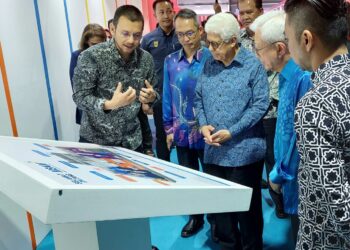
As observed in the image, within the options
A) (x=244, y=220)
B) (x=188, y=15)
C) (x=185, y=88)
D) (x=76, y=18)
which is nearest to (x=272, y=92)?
(x=185, y=88)

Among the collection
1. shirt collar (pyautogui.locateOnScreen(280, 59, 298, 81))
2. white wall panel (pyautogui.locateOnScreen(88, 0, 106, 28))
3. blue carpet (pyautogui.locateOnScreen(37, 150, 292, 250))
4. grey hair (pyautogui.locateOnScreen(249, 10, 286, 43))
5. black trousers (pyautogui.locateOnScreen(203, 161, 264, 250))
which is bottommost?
blue carpet (pyautogui.locateOnScreen(37, 150, 292, 250))

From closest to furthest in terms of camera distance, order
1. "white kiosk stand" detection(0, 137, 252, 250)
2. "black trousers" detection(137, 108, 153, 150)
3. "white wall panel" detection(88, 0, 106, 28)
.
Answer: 1. "white kiosk stand" detection(0, 137, 252, 250)
2. "black trousers" detection(137, 108, 153, 150)
3. "white wall panel" detection(88, 0, 106, 28)

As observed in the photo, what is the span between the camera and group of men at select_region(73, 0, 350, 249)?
3.14 feet

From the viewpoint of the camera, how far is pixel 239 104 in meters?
1.94

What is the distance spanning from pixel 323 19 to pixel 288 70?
51cm

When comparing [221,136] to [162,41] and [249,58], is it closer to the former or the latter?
[249,58]

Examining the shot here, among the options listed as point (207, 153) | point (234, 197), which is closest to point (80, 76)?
point (207, 153)

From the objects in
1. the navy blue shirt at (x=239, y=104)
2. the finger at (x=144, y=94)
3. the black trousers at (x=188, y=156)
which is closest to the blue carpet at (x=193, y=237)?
the black trousers at (x=188, y=156)

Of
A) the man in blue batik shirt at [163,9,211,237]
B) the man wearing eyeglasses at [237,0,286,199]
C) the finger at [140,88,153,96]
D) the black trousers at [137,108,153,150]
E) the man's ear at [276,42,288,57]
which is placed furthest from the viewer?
the man wearing eyeglasses at [237,0,286,199]

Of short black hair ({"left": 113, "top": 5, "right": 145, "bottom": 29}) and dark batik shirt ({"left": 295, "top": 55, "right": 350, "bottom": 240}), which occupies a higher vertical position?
short black hair ({"left": 113, "top": 5, "right": 145, "bottom": 29})

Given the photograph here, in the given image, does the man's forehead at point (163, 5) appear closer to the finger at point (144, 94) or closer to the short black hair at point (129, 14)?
the short black hair at point (129, 14)

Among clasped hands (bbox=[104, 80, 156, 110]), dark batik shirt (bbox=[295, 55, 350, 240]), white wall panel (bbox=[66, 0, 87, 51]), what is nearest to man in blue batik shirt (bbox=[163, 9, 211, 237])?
clasped hands (bbox=[104, 80, 156, 110])

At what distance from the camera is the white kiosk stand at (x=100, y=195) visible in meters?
0.69

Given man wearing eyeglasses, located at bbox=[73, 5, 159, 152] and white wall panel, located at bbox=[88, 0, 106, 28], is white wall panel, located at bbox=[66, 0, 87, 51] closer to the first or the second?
white wall panel, located at bbox=[88, 0, 106, 28]
